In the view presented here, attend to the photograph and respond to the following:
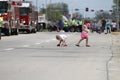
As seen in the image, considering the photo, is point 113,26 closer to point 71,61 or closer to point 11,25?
point 11,25

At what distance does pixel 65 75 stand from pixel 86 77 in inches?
24.9

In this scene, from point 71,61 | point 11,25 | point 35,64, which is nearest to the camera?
point 35,64

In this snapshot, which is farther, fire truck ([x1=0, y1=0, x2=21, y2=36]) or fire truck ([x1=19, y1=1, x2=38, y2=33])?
fire truck ([x1=19, y1=1, x2=38, y2=33])

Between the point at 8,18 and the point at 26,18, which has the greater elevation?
the point at 8,18

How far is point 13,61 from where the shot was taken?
18.3 meters

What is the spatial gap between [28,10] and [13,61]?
143ft

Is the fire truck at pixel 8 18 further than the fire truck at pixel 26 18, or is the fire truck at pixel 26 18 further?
the fire truck at pixel 26 18

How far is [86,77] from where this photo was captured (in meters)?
13.9

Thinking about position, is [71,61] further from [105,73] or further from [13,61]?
[105,73]

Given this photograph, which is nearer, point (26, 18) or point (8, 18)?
point (8, 18)

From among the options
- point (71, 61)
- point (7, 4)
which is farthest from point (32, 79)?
point (7, 4)

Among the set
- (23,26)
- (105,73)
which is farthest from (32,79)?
(23,26)

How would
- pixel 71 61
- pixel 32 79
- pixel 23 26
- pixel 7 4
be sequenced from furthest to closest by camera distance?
pixel 23 26 → pixel 7 4 → pixel 71 61 → pixel 32 79

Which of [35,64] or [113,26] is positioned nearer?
[35,64]
